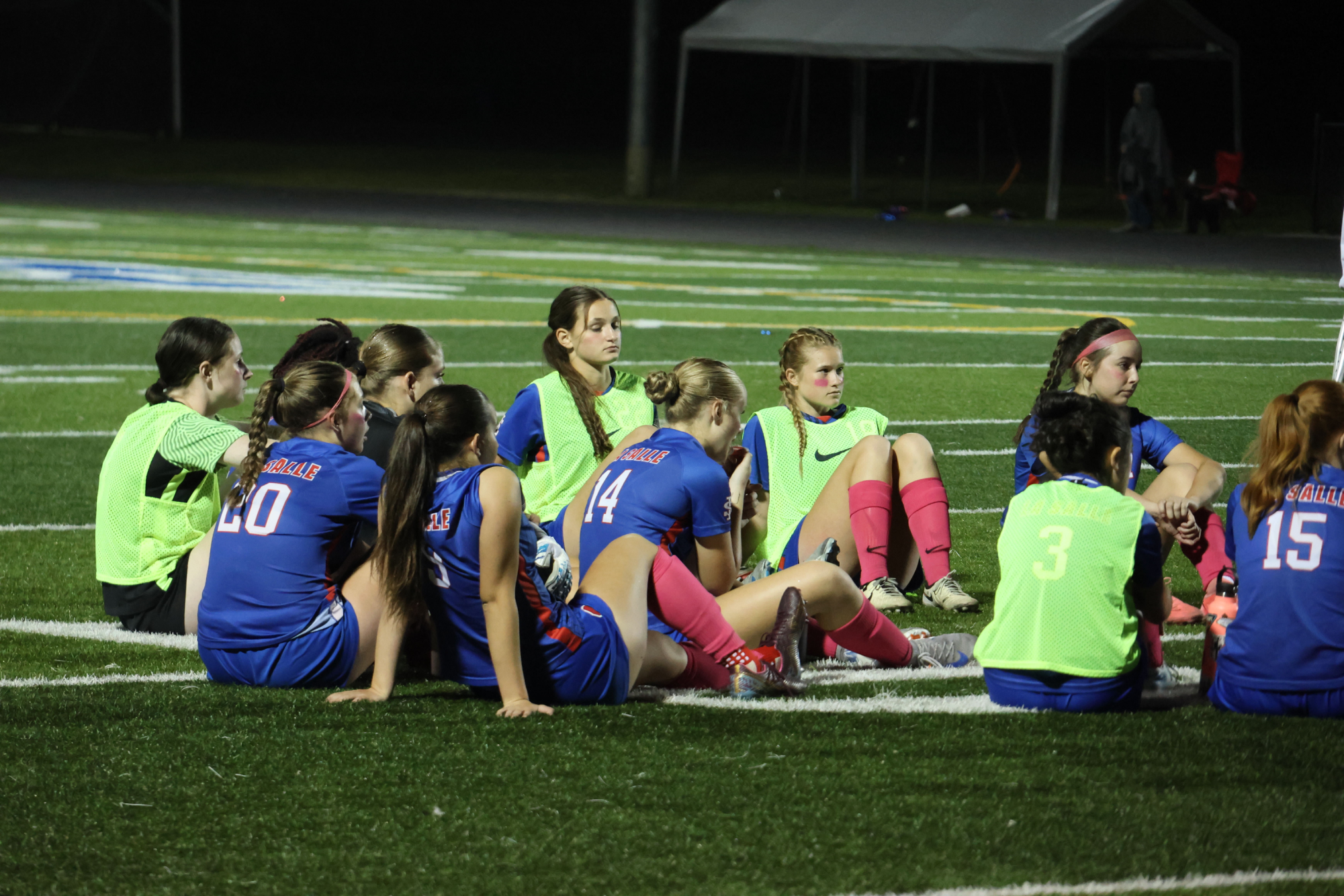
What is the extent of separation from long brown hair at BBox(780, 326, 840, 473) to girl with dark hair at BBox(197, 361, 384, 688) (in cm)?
219

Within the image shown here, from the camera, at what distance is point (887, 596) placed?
697cm

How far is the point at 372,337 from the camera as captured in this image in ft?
22.9

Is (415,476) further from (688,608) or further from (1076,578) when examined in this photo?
(1076,578)

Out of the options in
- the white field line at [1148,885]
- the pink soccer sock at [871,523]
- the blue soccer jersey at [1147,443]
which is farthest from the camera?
the pink soccer sock at [871,523]

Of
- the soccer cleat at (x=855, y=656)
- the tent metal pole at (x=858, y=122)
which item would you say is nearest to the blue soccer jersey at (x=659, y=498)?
the soccer cleat at (x=855, y=656)

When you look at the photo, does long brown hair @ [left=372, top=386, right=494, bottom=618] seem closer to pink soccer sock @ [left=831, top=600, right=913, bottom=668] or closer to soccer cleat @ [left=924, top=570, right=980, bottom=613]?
pink soccer sock @ [left=831, top=600, right=913, bottom=668]

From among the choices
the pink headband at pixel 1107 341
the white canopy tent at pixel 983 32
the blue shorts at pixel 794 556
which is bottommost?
the blue shorts at pixel 794 556

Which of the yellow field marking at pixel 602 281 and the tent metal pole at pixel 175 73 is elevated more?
the tent metal pole at pixel 175 73

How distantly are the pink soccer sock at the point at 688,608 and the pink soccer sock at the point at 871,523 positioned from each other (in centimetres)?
143

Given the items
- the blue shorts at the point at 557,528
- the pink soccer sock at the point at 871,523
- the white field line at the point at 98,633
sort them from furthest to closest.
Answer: the pink soccer sock at the point at 871,523 < the blue shorts at the point at 557,528 < the white field line at the point at 98,633

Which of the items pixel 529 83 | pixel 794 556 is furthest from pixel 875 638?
pixel 529 83

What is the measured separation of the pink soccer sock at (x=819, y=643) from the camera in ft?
19.9

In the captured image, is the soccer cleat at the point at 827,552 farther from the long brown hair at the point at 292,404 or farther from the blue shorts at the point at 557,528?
the long brown hair at the point at 292,404

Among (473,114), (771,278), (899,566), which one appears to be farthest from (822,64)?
(899,566)
